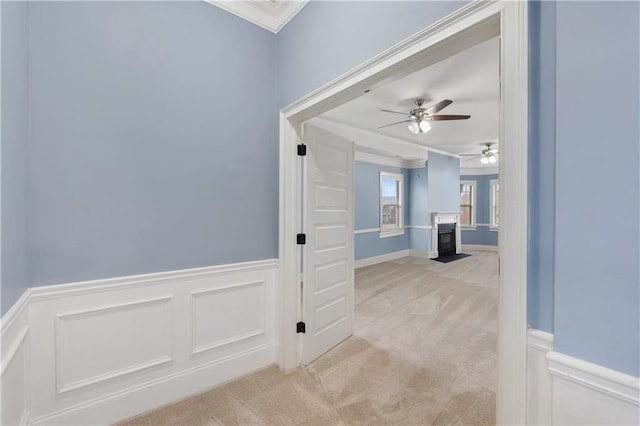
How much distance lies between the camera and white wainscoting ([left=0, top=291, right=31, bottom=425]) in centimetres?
109

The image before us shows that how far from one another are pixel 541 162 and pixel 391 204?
6.54m

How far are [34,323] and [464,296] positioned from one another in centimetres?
475

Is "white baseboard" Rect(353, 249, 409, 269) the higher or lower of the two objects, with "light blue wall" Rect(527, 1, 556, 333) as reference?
lower

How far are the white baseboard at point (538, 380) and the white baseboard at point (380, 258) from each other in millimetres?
5226

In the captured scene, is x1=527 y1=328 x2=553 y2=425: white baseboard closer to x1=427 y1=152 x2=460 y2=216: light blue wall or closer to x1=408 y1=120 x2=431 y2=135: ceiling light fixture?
x1=408 y1=120 x2=431 y2=135: ceiling light fixture

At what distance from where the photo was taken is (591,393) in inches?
32.5

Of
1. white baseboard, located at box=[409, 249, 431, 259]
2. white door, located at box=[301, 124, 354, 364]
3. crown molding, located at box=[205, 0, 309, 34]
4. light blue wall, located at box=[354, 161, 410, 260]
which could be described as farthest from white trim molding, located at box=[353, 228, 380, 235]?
crown molding, located at box=[205, 0, 309, 34]

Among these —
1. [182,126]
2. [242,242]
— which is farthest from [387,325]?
[182,126]

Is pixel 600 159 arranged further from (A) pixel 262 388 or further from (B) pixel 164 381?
(B) pixel 164 381

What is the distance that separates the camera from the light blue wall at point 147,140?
154 centimetres

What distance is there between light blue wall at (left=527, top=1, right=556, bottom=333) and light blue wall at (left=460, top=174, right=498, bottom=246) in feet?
30.5

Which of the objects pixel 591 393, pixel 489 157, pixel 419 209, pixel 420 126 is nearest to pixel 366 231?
pixel 419 209

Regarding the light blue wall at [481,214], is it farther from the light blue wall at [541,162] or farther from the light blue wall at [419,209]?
the light blue wall at [541,162]

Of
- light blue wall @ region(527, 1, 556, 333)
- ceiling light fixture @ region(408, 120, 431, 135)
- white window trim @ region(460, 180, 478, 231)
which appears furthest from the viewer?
white window trim @ region(460, 180, 478, 231)
